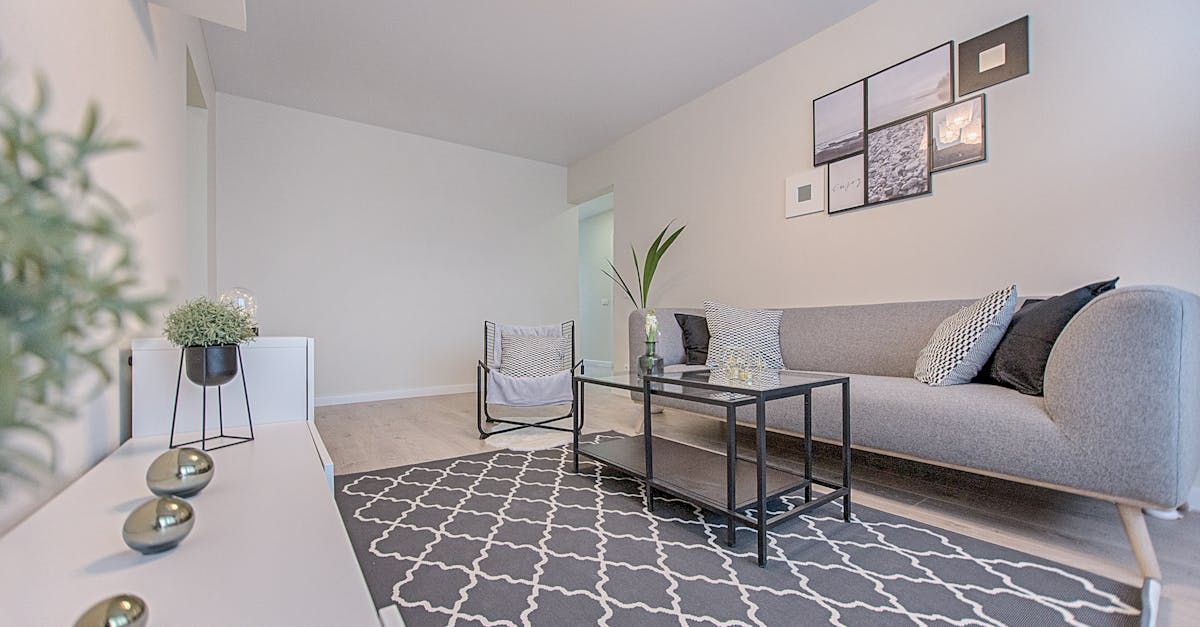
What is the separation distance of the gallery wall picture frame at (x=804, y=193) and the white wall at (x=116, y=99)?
10.6ft

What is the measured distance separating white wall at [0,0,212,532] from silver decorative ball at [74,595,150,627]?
0.43 ft

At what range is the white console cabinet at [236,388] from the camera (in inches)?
57.4

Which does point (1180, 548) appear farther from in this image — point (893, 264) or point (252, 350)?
point (252, 350)

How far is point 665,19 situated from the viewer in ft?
10.0

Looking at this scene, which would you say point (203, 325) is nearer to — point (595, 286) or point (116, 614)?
point (116, 614)

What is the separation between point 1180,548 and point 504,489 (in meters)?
2.29

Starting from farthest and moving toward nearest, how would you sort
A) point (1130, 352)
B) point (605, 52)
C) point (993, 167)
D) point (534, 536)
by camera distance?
point (605, 52)
point (993, 167)
point (534, 536)
point (1130, 352)

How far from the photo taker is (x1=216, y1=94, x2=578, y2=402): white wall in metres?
4.15

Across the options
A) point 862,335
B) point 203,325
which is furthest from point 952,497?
point 203,325

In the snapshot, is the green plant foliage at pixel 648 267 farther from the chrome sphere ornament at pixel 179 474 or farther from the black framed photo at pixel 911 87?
the chrome sphere ornament at pixel 179 474

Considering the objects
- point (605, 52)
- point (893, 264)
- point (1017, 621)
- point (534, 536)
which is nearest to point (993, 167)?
point (893, 264)

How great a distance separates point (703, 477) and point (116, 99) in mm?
2201

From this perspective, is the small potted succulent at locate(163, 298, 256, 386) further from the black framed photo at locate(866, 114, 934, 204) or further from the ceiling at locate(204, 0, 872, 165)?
the black framed photo at locate(866, 114, 934, 204)

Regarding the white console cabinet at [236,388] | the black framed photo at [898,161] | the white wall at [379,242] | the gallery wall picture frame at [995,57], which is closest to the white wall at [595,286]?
the white wall at [379,242]
